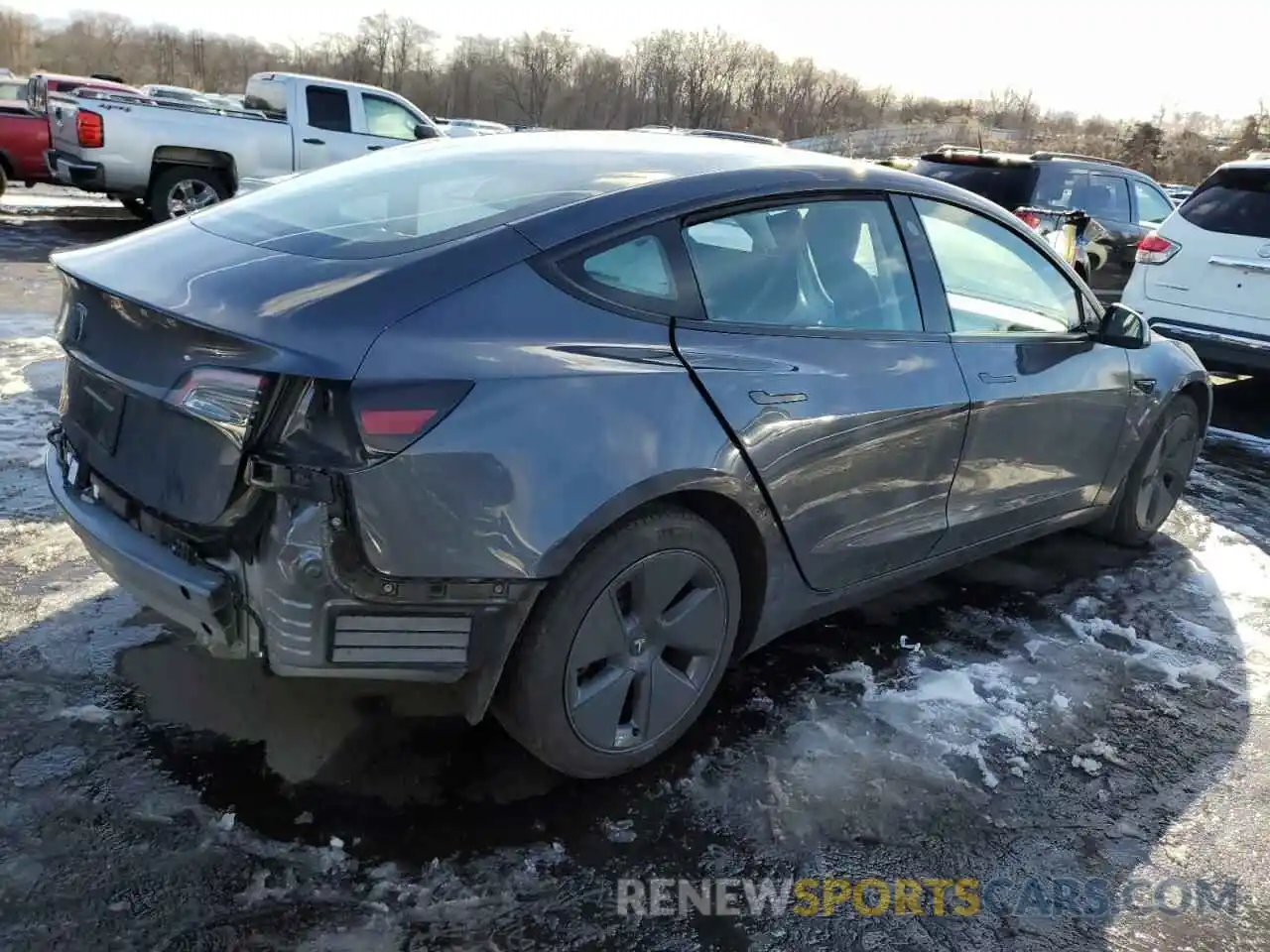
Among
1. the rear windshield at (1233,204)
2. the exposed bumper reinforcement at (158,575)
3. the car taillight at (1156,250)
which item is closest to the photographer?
the exposed bumper reinforcement at (158,575)

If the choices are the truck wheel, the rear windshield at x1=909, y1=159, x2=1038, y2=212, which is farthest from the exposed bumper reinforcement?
the truck wheel

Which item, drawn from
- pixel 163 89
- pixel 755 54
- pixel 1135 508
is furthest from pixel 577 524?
pixel 755 54

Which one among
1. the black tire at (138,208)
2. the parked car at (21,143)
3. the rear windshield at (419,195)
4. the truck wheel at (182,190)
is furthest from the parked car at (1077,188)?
the parked car at (21,143)

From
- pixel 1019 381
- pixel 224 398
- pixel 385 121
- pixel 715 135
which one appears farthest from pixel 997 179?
pixel 224 398

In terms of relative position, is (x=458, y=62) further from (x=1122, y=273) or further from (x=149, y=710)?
(x=149, y=710)

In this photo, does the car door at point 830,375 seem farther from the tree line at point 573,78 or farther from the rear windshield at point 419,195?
the tree line at point 573,78

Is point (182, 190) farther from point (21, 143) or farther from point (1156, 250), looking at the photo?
point (1156, 250)

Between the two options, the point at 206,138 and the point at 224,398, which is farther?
the point at 206,138

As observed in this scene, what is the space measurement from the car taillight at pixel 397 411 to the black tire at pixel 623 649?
52cm

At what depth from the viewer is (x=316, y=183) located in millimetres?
3154

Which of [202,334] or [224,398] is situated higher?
[202,334]

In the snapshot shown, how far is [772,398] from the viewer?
9.00 ft

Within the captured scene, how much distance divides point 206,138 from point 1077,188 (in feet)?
31.3

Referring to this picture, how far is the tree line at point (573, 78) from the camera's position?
238 ft
